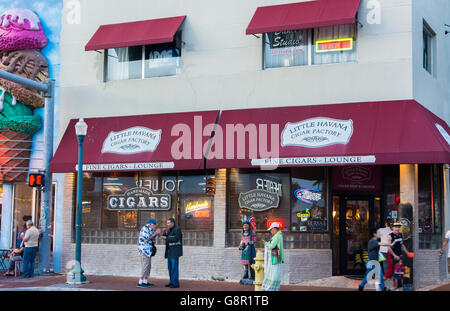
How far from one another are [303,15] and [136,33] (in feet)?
17.0

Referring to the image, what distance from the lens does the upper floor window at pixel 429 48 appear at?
18.3 metres

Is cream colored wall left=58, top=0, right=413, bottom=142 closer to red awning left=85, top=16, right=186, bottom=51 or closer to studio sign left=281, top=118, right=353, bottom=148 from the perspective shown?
red awning left=85, top=16, right=186, bottom=51

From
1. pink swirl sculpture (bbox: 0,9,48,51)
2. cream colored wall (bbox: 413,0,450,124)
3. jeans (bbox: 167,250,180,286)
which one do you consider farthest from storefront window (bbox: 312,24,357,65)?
pink swirl sculpture (bbox: 0,9,48,51)

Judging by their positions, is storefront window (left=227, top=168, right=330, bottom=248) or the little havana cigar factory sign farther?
the little havana cigar factory sign

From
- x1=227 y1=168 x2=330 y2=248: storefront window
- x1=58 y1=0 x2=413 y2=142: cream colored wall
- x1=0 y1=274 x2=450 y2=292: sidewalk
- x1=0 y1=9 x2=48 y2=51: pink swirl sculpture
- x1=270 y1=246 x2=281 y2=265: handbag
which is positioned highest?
x1=0 y1=9 x2=48 y2=51: pink swirl sculpture

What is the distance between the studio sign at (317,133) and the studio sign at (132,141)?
12.9 feet

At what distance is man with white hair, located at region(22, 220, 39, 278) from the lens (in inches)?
727

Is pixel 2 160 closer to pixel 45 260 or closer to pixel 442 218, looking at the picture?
pixel 45 260

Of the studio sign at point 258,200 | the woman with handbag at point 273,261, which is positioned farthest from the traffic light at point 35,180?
the woman with handbag at point 273,261

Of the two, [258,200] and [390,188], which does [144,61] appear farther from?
[390,188]

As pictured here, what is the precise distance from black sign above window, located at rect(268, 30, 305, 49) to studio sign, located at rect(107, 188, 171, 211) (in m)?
5.56

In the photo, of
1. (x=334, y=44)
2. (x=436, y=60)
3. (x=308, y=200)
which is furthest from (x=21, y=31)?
(x=436, y=60)

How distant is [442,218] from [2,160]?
13.9m

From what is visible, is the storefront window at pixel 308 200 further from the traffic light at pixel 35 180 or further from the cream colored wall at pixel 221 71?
the traffic light at pixel 35 180
